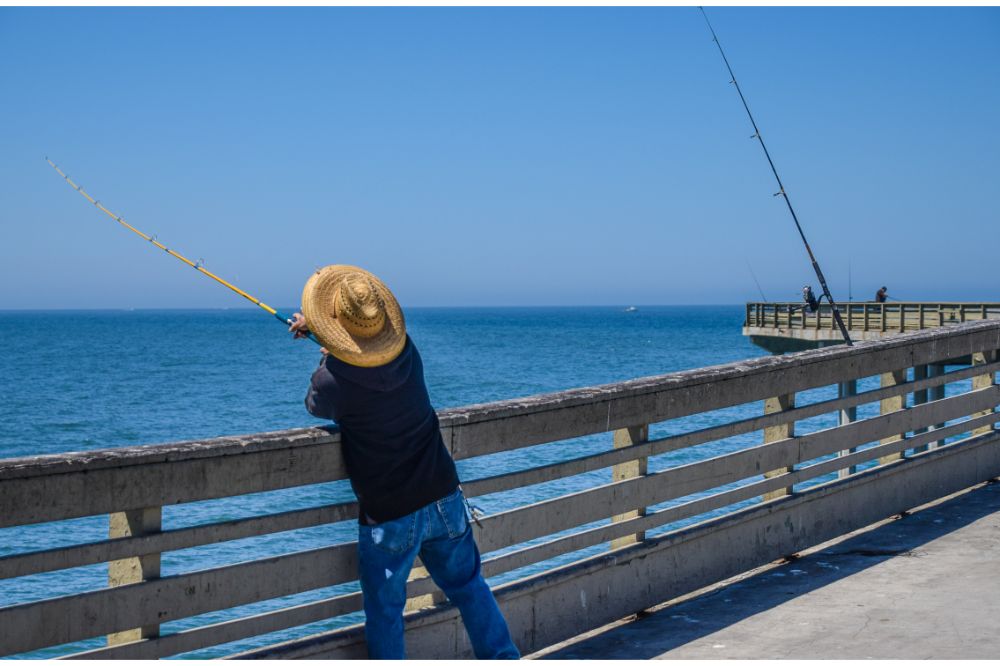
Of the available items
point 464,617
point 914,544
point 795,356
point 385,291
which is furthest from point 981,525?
point 385,291

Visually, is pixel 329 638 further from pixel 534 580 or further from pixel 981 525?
pixel 981 525

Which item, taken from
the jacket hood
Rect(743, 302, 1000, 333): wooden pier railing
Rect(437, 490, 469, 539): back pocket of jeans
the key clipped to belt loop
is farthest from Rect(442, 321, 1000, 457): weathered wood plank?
Rect(743, 302, 1000, 333): wooden pier railing

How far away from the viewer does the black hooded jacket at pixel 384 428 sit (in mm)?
3629

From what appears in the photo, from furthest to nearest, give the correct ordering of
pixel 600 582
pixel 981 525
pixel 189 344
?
pixel 189 344 → pixel 981 525 → pixel 600 582

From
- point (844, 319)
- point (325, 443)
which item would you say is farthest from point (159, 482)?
point (844, 319)

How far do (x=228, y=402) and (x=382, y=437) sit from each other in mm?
49284

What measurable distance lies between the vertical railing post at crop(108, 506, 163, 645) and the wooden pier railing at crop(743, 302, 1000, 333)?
35.1 m

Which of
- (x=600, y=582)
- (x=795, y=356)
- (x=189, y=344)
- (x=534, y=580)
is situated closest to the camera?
(x=534, y=580)

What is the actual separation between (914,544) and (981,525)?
2.31 feet

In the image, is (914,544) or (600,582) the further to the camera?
(914,544)

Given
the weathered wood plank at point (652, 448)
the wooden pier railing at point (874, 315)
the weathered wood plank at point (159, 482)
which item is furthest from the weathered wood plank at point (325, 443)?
the wooden pier railing at point (874, 315)

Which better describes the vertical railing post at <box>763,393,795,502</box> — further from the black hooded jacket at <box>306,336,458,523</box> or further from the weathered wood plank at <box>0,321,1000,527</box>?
the black hooded jacket at <box>306,336,458,523</box>

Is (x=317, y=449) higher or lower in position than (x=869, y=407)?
higher

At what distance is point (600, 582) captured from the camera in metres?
4.89
